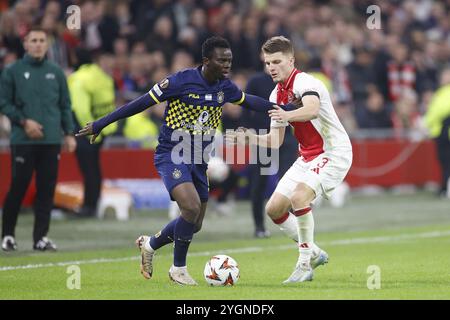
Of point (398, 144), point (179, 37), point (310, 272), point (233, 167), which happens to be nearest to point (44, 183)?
point (310, 272)

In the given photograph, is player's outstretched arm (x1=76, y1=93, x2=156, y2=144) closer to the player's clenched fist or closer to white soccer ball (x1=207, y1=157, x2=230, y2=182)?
the player's clenched fist

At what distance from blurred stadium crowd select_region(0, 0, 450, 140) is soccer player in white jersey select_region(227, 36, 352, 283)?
22.5 ft

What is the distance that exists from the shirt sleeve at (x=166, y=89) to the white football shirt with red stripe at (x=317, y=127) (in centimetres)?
111

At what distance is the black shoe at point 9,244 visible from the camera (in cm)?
1282

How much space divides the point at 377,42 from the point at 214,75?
16094mm

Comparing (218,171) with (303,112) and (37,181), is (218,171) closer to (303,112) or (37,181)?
(37,181)

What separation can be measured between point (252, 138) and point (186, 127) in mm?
674

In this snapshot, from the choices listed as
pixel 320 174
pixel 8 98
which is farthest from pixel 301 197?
pixel 8 98

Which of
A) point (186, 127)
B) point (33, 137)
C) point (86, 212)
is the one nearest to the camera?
point (186, 127)

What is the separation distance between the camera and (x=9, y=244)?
506 inches

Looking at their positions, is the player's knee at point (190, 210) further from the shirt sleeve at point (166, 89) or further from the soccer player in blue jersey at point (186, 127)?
the shirt sleeve at point (166, 89)

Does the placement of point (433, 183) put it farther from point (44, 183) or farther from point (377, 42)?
point (44, 183)

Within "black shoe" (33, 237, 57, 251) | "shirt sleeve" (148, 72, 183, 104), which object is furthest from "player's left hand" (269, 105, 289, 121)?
"black shoe" (33, 237, 57, 251)

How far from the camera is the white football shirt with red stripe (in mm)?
10203
